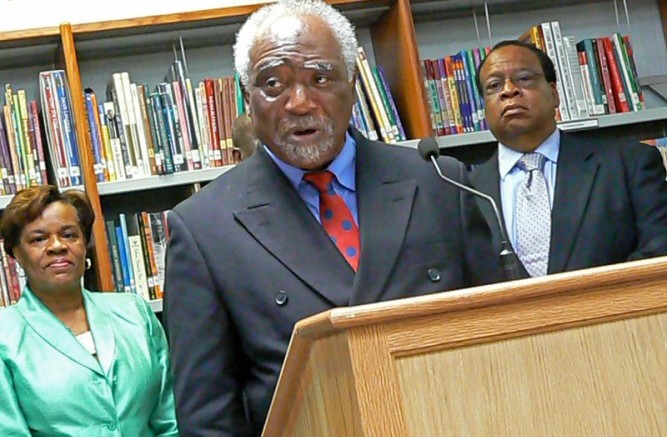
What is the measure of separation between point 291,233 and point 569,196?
1177mm

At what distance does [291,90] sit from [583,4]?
101 inches

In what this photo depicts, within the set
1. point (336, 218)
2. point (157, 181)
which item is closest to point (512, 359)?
point (336, 218)

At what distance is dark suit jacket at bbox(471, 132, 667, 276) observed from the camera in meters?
2.71

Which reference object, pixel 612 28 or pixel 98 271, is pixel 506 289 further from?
pixel 612 28

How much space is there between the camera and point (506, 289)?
1.12 meters

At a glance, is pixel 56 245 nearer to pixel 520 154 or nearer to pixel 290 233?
pixel 520 154

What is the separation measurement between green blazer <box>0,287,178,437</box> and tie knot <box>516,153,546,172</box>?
1082 millimetres

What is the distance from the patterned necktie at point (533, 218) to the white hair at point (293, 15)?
0.98 metres

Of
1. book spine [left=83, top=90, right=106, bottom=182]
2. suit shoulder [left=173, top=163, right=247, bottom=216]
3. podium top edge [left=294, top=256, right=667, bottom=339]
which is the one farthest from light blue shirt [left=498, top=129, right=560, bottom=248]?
podium top edge [left=294, top=256, right=667, bottom=339]

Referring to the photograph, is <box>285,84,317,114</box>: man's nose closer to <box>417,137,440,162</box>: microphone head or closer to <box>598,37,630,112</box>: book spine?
<box>417,137,440,162</box>: microphone head

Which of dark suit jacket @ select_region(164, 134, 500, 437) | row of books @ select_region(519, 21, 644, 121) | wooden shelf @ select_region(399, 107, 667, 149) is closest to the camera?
dark suit jacket @ select_region(164, 134, 500, 437)

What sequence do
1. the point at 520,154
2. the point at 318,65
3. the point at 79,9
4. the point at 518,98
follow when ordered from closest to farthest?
the point at 318,65 < the point at 520,154 < the point at 518,98 < the point at 79,9

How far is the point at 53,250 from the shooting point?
3064 millimetres

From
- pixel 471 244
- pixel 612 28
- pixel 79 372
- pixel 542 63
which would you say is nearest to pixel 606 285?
pixel 471 244
